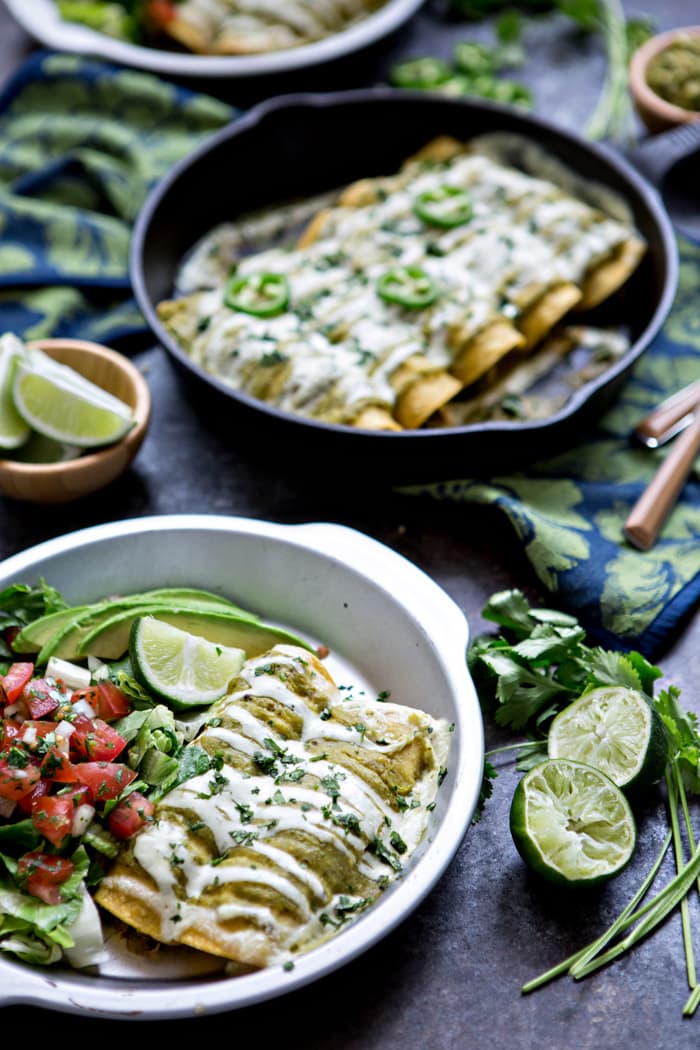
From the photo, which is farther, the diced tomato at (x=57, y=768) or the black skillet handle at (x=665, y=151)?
the black skillet handle at (x=665, y=151)

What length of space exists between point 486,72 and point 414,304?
1771mm

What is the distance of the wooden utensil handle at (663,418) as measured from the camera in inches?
130

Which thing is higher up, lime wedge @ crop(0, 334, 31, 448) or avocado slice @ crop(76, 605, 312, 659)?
lime wedge @ crop(0, 334, 31, 448)

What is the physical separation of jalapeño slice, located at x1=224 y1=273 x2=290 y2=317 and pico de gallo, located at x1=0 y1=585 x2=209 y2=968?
1.38 meters

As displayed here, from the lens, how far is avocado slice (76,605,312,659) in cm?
250

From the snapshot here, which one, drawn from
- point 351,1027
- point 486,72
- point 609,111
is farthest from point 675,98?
point 351,1027

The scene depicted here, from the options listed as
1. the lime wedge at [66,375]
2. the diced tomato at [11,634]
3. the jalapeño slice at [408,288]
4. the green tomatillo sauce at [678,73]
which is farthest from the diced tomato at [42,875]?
the green tomatillo sauce at [678,73]

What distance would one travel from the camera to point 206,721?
236 cm

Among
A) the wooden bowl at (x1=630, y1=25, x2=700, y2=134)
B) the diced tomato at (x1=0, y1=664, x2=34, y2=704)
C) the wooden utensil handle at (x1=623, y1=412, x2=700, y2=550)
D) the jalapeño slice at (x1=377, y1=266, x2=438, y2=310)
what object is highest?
the wooden bowl at (x1=630, y1=25, x2=700, y2=134)

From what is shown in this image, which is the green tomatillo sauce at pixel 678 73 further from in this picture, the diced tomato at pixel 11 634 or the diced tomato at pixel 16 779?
the diced tomato at pixel 16 779

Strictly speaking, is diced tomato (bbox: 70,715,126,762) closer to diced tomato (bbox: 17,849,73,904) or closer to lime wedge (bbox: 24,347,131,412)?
diced tomato (bbox: 17,849,73,904)

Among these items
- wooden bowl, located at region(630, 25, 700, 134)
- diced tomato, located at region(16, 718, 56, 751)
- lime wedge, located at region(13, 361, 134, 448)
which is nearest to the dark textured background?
diced tomato, located at region(16, 718, 56, 751)

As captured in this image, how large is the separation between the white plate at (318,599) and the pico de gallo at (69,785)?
0.10 m

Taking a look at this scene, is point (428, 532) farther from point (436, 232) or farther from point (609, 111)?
point (609, 111)
